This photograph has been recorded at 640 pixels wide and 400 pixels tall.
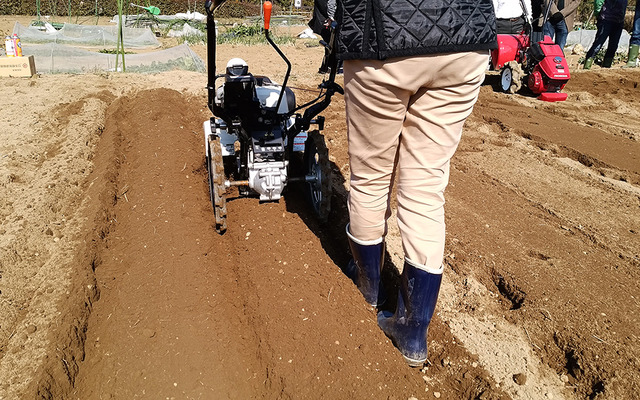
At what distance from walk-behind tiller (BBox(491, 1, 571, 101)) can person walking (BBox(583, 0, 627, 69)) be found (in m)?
3.43

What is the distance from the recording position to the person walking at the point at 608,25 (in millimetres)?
11375

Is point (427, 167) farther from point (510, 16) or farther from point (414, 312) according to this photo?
point (510, 16)

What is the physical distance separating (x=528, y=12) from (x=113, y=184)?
7.71m

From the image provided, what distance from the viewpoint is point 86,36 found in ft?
45.9

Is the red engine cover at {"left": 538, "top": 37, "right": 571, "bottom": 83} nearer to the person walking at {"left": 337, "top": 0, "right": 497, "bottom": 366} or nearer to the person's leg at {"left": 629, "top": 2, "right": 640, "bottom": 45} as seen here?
the person's leg at {"left": 629, "top": 2, "right": 640, "bottom": 45}

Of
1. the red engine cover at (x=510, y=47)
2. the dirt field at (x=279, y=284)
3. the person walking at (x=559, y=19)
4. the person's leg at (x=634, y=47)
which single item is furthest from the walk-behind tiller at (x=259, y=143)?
the person's leg at (x=634, y=47)

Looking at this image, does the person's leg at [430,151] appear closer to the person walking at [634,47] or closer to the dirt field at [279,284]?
the dirt field at [279,284]

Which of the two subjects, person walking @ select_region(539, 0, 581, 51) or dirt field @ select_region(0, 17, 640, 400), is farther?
person walking @ select_region(539, 0, 581, 51)

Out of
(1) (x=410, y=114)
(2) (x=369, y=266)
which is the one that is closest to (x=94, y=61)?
(2) (x=369, y=266)

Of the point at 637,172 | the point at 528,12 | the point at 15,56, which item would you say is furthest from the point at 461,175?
the point at 15,56

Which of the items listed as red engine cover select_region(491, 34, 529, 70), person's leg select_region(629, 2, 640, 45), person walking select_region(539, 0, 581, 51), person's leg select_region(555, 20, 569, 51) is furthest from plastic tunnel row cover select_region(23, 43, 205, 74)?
person's leg select_region(629, 2, 640, 45)

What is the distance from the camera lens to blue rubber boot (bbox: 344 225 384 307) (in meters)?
2.66

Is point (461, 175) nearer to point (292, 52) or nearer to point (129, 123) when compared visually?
point (129, 123)

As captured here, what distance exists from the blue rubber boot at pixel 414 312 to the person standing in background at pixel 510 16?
8.05 meters
